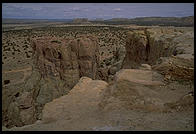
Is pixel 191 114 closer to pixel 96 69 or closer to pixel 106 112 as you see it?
pixel 106 112

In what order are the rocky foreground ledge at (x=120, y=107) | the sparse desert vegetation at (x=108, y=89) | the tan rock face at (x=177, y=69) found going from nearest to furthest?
the rocky foreground ledge at (x=120, y=107) → the sparse desert vegetation at (x=108, y=89) → the tan rock face at (x=177, y=69)

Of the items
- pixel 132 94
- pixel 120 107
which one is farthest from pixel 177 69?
pixel 120 107

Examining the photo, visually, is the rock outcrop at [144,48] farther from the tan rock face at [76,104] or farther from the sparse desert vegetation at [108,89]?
the tan rock face at [76,104]

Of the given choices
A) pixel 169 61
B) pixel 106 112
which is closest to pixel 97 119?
pixel 106 112

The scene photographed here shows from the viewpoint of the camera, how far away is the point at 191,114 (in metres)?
8.07

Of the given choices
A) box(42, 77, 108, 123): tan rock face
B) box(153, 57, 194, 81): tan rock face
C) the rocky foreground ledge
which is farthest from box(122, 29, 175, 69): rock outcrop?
box(42, 77, 108, 123): tan rock face

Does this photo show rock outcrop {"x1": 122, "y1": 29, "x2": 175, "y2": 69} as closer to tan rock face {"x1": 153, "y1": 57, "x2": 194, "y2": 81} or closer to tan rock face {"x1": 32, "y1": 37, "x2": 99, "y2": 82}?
tan rock face {"x1": 32, "y1": 37, "x2": 99, "y2": 82}

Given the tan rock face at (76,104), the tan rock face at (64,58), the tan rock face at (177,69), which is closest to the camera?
the tan rock face at (76,104)

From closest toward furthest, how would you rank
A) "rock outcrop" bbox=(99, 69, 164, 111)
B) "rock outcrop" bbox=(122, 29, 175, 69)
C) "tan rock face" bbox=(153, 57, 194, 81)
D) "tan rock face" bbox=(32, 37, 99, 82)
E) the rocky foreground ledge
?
the rocky foreground ledge < "rock outcrop" bbox=(99, 69, 164, 111) < "tan rock face" bbox=(153, 57, 194, 81) < "rock outcrop" bbox=(122, 29, 175, 69) < "tan rock face" bbox=(32, 37, 99, 82)

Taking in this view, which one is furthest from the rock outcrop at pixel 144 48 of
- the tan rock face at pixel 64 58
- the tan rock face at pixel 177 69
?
the tan rock face at pixel 177 69

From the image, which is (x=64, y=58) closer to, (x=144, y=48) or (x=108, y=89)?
(x=144, y=48)

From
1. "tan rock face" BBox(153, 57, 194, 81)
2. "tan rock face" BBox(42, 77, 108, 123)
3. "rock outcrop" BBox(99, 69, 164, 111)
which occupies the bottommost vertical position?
"tan rock face" BBox(42, 77, 108, 123)

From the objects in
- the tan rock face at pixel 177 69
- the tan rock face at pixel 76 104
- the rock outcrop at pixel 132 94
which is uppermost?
the tan rock face at pixel 177 69

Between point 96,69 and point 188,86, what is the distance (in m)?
11.9
